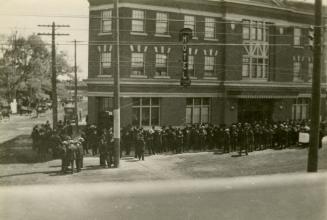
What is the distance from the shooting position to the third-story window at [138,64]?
70.1ft

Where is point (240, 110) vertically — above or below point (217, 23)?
below

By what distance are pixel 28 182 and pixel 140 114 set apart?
31.3ft

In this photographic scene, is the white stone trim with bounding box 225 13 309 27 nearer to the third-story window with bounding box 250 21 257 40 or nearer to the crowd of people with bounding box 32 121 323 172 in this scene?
the third-story window with bounding box 250 21 257 40

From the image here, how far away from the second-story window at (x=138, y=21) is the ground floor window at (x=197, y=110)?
4.76 metres

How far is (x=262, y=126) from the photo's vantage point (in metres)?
21.0

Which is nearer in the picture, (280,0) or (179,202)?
(179,202)

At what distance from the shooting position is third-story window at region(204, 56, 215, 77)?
76.9 ft

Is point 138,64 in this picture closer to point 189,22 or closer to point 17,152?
point 189,22

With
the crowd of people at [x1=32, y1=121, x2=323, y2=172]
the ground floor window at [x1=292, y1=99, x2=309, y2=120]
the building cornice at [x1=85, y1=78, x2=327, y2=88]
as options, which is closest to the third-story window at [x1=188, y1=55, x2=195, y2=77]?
the building cornice at [x1=85, y1=78, x2=327, y2=88]

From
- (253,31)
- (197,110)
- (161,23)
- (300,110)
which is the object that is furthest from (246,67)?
(161,23)

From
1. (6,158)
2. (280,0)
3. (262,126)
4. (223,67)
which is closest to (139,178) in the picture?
(6,158)

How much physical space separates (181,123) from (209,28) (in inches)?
218

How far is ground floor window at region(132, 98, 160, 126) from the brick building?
0.05 meters

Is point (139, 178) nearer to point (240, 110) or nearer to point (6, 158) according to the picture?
point (6, 158)
